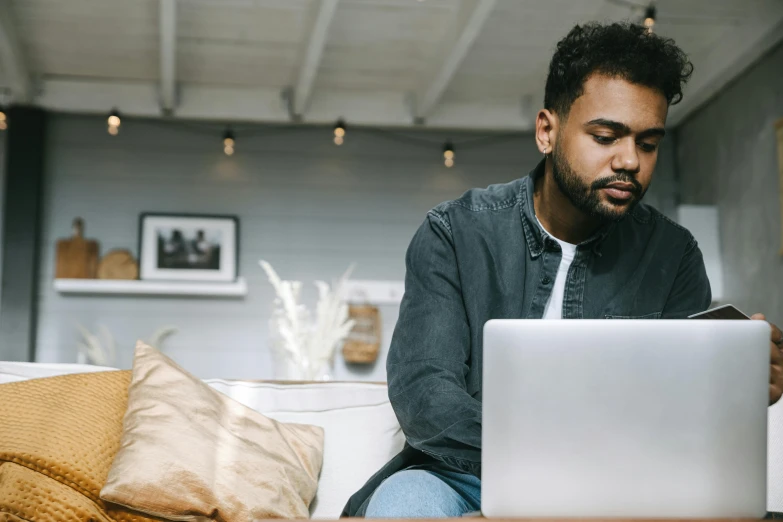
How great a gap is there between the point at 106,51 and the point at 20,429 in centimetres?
435

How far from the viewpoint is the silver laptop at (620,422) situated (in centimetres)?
81

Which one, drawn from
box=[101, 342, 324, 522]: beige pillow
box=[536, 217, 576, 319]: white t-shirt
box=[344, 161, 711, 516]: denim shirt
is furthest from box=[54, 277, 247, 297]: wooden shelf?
box=[536, 217, 576, 319]: white t-shirt

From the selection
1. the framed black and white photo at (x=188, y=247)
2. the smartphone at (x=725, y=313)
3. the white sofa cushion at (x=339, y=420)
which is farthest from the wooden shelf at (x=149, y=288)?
the smartphone at (x=725, y=313)

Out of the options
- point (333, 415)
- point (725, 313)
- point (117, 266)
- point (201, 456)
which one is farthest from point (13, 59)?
point (725, 313)

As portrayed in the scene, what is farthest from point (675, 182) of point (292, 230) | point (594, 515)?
point (594, 515)

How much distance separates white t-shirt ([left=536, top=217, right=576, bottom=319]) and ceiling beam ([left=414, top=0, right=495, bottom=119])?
292 centimetres

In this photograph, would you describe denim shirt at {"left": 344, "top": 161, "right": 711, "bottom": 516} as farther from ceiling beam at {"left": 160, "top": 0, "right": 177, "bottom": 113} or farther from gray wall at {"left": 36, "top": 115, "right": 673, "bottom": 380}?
gray wall at {"left": 36, "top": 115, "right": 673, "bottom": 380}

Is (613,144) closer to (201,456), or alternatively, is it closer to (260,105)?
(201,456)

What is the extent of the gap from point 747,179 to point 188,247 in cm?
386

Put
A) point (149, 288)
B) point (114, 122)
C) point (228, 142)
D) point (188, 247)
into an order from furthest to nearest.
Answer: point (228, 142) < point (188, 247) < point (149, 288) < point (114, 122)

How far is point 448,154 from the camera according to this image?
21.3 ft

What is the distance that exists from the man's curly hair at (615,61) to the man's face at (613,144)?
0.02 metres

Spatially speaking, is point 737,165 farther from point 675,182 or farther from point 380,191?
point 380,191

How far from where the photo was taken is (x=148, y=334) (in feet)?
20.0
